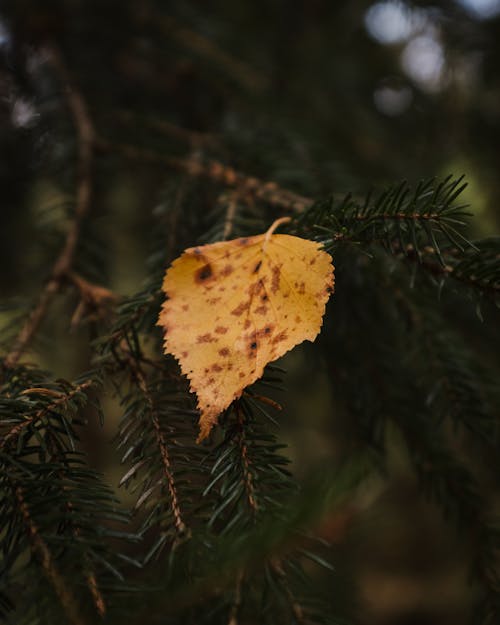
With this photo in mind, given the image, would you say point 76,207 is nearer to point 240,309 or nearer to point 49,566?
point 240,309

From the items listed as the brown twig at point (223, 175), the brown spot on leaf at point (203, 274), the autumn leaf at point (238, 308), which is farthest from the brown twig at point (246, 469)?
the brown twig at point (223, 175)

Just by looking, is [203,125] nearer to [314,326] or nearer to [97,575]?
[314,326]

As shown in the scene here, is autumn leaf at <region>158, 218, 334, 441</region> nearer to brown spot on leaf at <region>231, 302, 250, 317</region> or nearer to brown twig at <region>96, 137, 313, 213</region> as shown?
brown spot on leaf at <region>231, 302, 250, 317</region>

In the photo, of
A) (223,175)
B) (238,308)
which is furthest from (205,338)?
(223,175)

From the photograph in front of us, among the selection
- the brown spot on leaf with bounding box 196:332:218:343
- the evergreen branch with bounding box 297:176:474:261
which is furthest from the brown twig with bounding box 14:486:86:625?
the evergreen branch with bounding box 297:176:474:261

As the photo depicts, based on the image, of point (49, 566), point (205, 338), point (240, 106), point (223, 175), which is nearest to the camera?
point (49, 566)
